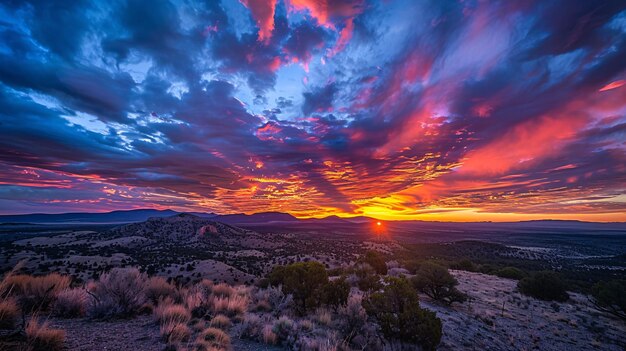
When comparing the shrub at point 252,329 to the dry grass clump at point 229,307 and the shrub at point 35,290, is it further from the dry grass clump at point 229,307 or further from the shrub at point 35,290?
the shrub at point 35,290

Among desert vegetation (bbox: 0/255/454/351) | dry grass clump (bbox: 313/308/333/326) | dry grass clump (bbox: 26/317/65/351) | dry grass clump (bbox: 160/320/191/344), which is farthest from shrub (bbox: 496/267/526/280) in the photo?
dry grass clump (bbox: 26/317/65/351)

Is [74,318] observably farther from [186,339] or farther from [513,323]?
[513,323]

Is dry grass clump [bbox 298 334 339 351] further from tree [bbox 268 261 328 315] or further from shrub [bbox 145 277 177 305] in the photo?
shrub [bbox 145 277 177 305]

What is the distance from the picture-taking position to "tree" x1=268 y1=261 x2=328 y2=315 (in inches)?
454

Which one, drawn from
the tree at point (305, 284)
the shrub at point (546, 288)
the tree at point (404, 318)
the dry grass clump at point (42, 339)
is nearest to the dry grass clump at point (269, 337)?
the tree at point (404, 318)

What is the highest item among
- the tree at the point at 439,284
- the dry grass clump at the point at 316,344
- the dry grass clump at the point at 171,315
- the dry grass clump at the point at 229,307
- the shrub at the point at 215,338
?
the dry grass clump at the point at 171,315

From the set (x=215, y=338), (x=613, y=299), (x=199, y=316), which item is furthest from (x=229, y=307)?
(x=613, y=299)

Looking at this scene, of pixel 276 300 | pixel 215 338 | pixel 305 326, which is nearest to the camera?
pixel 215 338

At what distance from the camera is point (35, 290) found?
7902mm

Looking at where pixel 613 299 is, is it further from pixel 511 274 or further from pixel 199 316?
pixel 199 316

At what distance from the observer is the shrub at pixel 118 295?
25.1 feet

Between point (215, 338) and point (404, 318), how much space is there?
228 inches

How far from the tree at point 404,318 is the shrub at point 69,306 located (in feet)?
30.2

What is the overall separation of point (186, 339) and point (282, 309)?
588 cm
